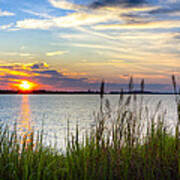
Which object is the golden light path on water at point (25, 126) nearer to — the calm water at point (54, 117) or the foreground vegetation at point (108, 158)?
the calm water at point (54, 117)

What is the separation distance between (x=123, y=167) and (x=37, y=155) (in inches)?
56.8

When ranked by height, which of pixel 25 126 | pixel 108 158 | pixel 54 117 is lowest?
pixel 108 158

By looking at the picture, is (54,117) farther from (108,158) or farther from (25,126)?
(108,158)

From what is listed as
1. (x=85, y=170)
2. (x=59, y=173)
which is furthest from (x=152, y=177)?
(x=59, y=173)

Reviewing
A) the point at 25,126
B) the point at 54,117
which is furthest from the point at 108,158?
the point at 54,117

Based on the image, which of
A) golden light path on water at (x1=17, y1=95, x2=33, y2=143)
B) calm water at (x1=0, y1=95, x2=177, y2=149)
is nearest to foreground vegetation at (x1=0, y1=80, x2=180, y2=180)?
calm water at (x1=0, y1=95, x2=177, y2=149)

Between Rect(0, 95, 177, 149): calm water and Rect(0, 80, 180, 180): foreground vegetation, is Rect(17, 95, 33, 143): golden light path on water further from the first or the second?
Rect(0, 80, 180, 180): foreground vegetation

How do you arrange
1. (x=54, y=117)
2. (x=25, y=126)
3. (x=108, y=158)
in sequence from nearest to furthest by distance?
(x=108, y=158), (x=25, y=126), (x=54, y=117)

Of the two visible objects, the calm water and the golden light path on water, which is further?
the calm water

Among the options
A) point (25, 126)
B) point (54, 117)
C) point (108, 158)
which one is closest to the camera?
point (108, 158)

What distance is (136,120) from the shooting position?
4297mm

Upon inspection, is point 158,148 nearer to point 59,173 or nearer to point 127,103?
point 127,103

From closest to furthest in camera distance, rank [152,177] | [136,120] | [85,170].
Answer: [85,170]
[152,177]
[136,120]

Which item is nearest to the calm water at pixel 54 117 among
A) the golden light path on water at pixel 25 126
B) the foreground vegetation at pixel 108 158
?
the golden light path on water at pixel 25 126
